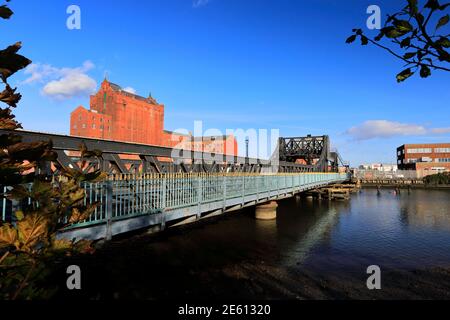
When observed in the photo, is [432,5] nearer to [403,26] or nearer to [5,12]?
[403,26]

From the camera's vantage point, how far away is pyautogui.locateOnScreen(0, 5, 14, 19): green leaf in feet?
4.39

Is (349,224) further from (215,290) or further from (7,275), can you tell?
(7,275)

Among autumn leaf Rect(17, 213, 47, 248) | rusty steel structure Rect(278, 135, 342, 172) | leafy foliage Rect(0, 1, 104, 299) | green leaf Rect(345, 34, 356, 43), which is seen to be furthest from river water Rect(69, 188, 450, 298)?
rusty steel structure Rect(278, 135, 342, 172)

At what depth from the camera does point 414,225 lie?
73.0 ft

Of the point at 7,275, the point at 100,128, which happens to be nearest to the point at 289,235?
the point at 7,275

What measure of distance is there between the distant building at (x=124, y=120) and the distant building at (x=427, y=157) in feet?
199

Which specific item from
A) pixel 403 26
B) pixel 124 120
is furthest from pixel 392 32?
pixel 124 120

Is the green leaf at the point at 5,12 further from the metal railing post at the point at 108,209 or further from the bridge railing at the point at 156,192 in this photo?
the metal railing post at the point at 108,209

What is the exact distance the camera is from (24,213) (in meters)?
1.62

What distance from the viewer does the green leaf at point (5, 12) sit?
4.39ft

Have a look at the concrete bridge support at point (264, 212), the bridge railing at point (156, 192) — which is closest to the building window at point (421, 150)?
the concrete bridge support at point (264, 212)

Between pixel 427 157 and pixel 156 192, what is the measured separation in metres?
110

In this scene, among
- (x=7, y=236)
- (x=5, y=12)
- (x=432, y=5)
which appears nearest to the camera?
(x=432, y=5)

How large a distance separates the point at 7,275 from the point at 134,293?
7.14 m
